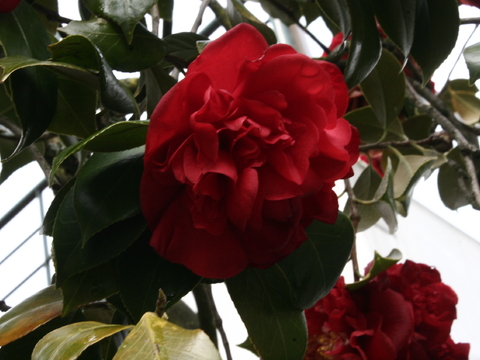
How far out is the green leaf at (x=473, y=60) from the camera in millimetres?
419

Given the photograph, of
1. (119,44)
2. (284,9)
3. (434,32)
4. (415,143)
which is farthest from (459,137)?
(119,44)

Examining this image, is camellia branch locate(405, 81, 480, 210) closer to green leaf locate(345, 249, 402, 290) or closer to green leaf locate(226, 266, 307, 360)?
green leaf locate(345, 249, 402, 290)

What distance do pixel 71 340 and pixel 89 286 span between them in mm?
82

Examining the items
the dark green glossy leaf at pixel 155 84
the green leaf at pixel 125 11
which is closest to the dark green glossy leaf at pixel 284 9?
the dark green glossy leaf at pixel 155 84

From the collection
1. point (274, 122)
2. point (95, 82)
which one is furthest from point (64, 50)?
point (274, 122)

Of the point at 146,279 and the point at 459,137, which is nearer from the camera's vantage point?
the point at 146,279

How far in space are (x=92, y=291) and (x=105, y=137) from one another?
5.0 inches

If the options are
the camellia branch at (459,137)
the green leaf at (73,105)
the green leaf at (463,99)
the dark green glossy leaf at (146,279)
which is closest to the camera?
the dark green glossy leaf at (146,279)

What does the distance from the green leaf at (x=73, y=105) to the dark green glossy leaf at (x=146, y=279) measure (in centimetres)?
16

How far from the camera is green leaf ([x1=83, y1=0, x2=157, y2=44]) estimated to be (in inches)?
14.2

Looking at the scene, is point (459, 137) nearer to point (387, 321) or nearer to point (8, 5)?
point (387, 321)

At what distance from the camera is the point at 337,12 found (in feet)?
1.53

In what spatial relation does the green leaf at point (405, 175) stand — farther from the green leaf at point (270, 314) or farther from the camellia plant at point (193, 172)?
the green leaf at point (270, 314)

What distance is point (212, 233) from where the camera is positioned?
31 cm
